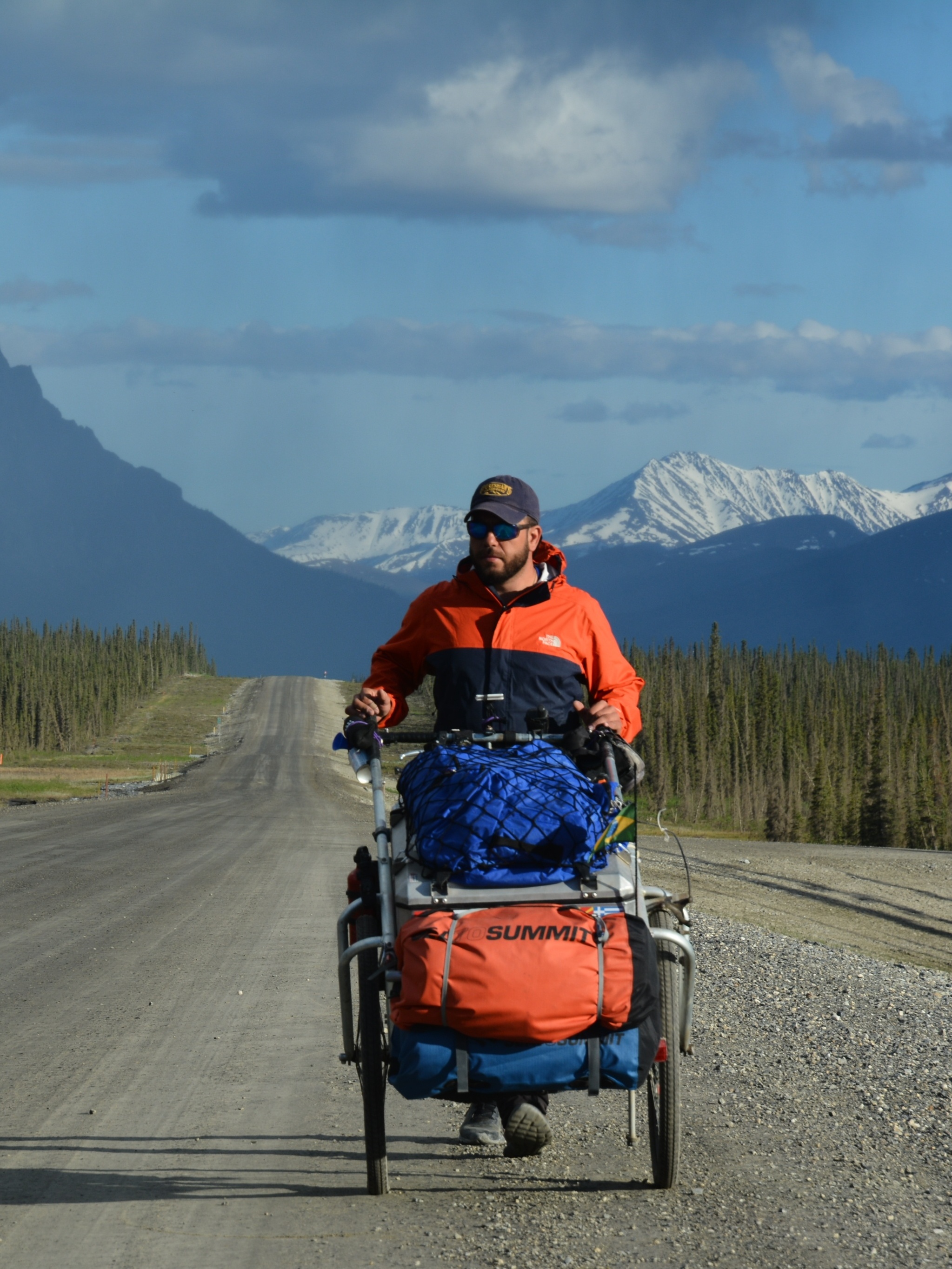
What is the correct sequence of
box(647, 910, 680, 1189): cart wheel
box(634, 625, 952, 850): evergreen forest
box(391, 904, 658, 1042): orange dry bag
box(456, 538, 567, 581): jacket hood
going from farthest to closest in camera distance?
box(634, 625, 952, 850): evergreen forest < box(456, 538, 567, 581): jacket hood < box(647, 910, 680, 1189): cart wheel < box(391, 904, 658, 1042): orange dry bag

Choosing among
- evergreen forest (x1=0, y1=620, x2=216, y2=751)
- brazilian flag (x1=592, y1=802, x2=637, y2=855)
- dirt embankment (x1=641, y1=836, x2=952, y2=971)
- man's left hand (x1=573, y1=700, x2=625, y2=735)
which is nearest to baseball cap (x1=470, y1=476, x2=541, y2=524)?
man's left hand (x1=573, y1=700, x2=625, y2=735)

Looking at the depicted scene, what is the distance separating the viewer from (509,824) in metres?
4.74

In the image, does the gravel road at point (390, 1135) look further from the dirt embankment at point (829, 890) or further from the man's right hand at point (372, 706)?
the dirt embankment at point (829, 890)

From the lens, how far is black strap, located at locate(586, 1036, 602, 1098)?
458 cm

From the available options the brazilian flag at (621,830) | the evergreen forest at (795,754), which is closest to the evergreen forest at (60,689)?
the evergreen forest at (795,754)

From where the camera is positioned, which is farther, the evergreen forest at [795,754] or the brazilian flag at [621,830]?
the evergreen forest at [795,754]

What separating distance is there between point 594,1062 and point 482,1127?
1.36 m

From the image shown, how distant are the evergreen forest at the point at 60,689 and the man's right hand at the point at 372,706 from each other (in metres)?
121

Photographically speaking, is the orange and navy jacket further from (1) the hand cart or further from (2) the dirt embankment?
(2) the dirt embankment

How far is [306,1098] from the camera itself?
696 centimetres

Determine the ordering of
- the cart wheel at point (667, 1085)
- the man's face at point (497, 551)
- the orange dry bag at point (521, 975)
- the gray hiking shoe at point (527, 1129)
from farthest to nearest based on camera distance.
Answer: the man's face at point (497, 551), the cart wheel at point (667, 1085), the gray hiking shoe at point (527, 1129), the orange dry bag at point (521, 975)

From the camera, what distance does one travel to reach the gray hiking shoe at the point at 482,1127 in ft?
18.7

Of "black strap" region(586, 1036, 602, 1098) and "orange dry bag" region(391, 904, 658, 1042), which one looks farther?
"black strap" region(586, 1036, 602, 1098)

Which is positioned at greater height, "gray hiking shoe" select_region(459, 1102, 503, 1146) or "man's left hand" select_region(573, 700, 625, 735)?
"man's left hand" select_region(573, 700, 625, 735)
